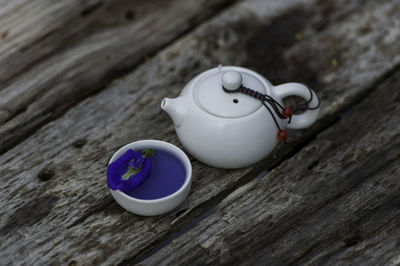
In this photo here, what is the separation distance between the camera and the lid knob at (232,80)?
1.08 m

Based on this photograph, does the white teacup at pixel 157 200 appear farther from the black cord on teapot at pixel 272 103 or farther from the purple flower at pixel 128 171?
the black cord on teapot at pixel 272 103

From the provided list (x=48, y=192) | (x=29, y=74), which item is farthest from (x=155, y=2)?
(x=48, y=192)

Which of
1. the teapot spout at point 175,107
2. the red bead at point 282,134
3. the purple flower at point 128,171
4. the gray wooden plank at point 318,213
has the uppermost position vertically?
the teapot spout at point 175,107

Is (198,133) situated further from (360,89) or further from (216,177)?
(360,89)

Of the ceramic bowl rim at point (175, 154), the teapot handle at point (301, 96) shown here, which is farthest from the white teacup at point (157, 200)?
the teapot handle at point (301, 96)

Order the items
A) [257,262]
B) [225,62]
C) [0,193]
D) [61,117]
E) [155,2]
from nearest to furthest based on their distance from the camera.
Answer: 1. [257,262]
2. [0,193]
3. [61,117]
4. [225,62]
5. [155,2]

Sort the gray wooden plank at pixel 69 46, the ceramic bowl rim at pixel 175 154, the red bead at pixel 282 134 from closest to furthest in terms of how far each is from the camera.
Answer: the ceramic bowl rim at pixel 175 154 → the red bead at pixel 282 134 → the gray wooden plank at pixel 69 46

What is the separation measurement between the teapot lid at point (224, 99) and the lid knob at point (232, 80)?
0.03 meters

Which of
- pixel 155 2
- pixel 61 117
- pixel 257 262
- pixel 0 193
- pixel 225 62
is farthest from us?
pixel 155 2

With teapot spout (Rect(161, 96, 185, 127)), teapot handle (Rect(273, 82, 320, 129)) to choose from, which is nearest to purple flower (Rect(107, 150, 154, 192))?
teapot spout (Rect(161, 96, 185, 127))

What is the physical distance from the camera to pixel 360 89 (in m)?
1.38

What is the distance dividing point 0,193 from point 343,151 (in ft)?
2.83

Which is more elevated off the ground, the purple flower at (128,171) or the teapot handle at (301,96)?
the purple flower at (128,171)

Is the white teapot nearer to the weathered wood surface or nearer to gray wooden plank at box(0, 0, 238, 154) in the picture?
the weathered wood surface
